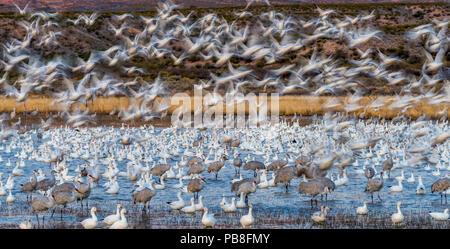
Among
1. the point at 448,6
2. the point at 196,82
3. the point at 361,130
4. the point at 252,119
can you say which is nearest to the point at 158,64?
the point at 196,82

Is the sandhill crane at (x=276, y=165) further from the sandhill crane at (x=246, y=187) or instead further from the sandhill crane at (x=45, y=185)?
the sandhill crane at (x=45, y=185)

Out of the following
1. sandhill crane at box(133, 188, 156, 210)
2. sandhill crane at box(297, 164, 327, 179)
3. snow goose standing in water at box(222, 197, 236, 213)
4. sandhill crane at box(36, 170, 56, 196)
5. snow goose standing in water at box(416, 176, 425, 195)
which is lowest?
snow goose standing in water at box(222, 197, 236, 213)

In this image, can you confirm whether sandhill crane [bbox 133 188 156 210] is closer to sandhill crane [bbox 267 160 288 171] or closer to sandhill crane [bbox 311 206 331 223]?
sandhill crane [bbox 311 206 331 223]

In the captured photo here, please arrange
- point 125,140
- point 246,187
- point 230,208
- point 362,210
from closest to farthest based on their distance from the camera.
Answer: point 362,210 < point 230,208 < point 246,187 < point 125,140

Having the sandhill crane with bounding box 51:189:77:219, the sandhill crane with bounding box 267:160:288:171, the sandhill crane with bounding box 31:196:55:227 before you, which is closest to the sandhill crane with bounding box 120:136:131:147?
the sandhill crane with bounding box 267:160:288:171

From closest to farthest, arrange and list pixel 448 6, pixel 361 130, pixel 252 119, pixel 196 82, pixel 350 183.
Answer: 1. pixel 350 183
2. pixel 361 130
3. pixel 252 119
4. pixel 196 82
5. pixel 448 6

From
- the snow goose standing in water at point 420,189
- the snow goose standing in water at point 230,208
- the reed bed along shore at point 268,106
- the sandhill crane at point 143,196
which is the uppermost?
the reed bed along shore at point 268,106

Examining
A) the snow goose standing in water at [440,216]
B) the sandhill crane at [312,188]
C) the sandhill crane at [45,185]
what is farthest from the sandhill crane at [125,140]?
the snow goose standing in water at [440,216]

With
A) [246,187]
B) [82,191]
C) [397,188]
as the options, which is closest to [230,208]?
[246,187]

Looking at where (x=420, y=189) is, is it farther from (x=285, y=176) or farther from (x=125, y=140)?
(x=125, y=140)

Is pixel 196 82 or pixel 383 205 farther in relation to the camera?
pixel 196 82

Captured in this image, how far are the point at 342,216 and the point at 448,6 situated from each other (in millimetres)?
97269

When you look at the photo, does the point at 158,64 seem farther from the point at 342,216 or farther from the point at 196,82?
the point at 342,216

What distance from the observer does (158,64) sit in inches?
2761
